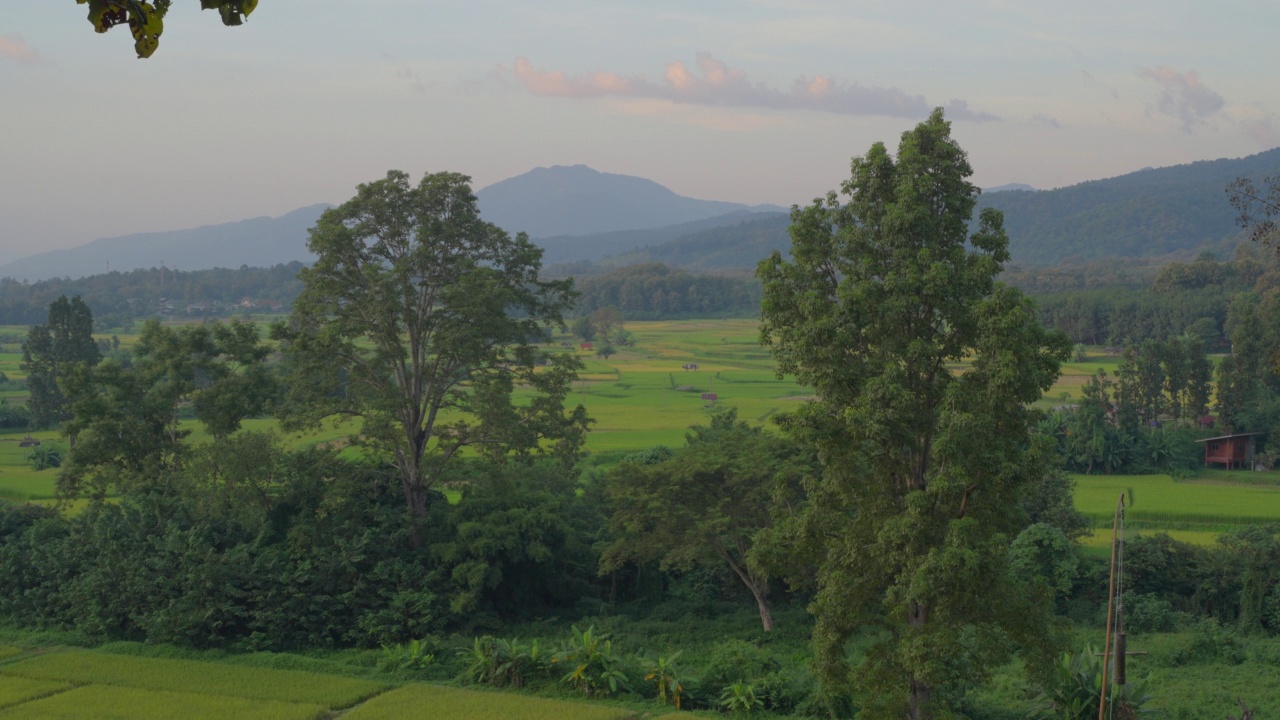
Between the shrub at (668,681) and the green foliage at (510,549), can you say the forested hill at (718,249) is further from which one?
the shrub at (668,681)

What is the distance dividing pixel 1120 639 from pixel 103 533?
50.3 ft

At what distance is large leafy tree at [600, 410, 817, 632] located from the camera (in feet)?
55.3

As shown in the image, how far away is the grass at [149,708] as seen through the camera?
41.0 feet

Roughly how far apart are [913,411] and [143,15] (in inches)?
337

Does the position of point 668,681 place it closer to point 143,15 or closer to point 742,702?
point 742,702

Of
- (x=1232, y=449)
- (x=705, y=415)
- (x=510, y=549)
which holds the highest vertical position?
(x=510, y=549)

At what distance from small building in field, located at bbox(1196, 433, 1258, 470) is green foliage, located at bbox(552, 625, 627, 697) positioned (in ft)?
86.1

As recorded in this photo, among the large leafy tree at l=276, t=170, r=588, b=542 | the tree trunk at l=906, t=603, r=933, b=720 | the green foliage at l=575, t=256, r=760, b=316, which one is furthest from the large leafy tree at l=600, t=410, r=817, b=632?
the green foliage at l=575, t=256, r=760, b=316

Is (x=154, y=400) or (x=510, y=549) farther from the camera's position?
(x=154, y=400)

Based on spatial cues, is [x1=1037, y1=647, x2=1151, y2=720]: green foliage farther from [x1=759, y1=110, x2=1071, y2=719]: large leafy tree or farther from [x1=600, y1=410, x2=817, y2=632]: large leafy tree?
[x1=600, y1=410, x2=817, y2=632]: large leafy tree

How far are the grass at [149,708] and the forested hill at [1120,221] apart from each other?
444ft

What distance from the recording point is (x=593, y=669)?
1377 centimetres

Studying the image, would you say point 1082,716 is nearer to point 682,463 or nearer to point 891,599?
point 891,599

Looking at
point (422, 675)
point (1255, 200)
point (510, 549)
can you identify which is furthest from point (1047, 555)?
point (422, 675)
